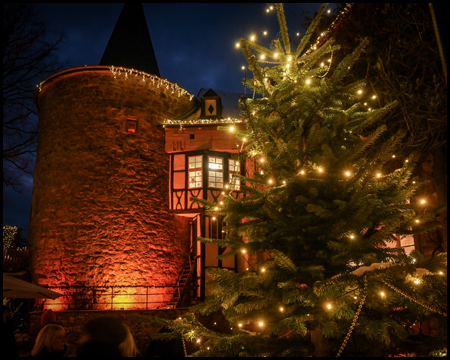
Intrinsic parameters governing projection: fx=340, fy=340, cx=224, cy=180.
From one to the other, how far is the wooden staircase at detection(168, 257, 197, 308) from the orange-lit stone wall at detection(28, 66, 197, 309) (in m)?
0.26

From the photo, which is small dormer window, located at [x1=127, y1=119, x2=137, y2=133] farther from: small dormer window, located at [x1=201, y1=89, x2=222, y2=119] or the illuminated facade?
small dormer window, located at [x1=201, y1=89, x2=222, y2=119]

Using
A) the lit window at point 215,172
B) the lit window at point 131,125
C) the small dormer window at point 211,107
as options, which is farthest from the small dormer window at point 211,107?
the lit window at point 131,125

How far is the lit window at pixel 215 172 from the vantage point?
465 inches

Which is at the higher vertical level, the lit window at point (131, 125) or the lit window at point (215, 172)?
the lit window at point (131, 125)

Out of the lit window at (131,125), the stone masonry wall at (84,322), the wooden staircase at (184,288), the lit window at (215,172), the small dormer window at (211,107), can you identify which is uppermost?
the small dormer window at (211,107)

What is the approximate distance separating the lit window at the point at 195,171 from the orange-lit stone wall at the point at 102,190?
3.59 ft

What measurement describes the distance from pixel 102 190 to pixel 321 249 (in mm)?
10086

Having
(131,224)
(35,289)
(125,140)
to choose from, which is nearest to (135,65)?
(125,140)

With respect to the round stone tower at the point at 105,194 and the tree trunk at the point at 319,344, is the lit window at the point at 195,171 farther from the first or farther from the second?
the tree trunk at the point at 319,344

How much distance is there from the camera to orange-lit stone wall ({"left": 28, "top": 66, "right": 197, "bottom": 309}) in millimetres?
11195

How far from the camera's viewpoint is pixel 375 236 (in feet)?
8.02

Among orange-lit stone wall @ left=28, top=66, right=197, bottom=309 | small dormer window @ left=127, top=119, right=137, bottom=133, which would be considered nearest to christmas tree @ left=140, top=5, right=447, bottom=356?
orange-lit stone wall @ left=28, top=66, right=197, bottom=309

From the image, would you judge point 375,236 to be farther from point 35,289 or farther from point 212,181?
point 212,181

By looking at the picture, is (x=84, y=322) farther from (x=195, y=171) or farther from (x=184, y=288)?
(x=195, y=171)
